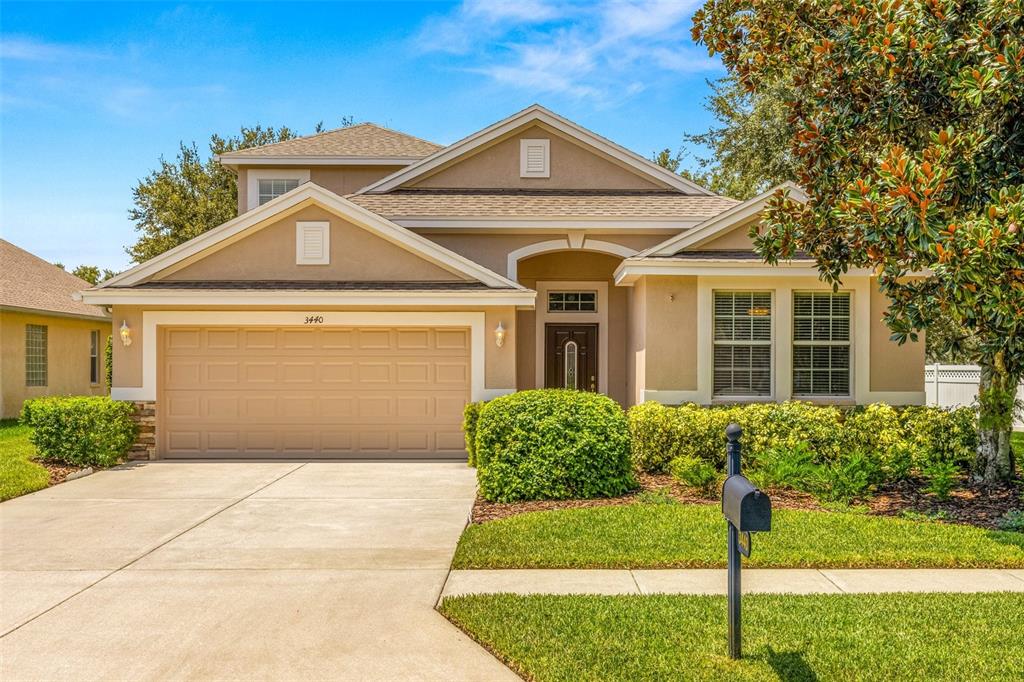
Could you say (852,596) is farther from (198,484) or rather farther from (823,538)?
(198,484)

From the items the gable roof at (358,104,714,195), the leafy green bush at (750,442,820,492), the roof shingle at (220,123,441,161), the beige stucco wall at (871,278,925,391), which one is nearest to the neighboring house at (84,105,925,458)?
the beige stucco wall at (871,278,925,391)

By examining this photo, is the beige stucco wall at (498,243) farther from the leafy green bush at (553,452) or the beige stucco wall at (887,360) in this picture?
the leafy green bush at (553,452)

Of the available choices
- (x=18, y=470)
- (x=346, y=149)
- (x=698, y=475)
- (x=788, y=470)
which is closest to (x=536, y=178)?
(x=346, y=149)

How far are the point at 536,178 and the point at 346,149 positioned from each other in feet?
19.1

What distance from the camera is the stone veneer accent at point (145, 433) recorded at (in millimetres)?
12000

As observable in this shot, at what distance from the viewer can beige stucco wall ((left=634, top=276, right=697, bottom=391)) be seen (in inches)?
462

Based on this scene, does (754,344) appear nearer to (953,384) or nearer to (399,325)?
(399,325)

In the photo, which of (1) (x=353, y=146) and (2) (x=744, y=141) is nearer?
(1) (x=353, y=146)

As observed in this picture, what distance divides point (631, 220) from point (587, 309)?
2.17 m

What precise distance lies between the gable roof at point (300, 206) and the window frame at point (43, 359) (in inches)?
384

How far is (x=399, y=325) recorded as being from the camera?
1229cm

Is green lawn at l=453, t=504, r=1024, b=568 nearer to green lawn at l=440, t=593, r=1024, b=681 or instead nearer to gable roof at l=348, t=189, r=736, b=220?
green lawn at l=440, t=593, r=1024, b=681

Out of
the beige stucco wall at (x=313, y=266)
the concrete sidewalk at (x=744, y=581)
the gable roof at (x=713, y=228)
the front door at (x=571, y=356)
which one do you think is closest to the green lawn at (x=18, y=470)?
the beige stucco wall at (x=313, y=266)

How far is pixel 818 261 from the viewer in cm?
886
